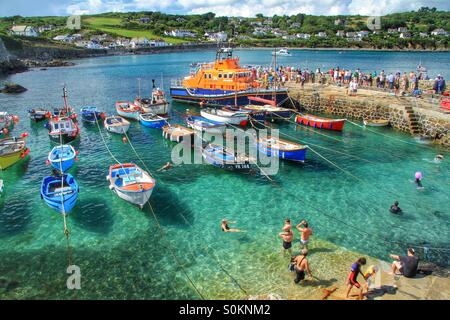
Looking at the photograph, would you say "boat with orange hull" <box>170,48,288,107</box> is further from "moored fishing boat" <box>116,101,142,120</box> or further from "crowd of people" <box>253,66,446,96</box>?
"moored fishing boat" <box>116,101,142,120</box>

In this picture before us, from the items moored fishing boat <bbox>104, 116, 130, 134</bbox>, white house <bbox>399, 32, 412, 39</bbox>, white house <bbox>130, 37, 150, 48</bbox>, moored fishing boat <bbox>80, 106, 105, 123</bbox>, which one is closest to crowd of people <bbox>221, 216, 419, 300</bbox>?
moored fishing boat <bbox>104, 116, 130, 134</bbox>

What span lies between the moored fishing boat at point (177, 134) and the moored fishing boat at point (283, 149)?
7317 millimetres

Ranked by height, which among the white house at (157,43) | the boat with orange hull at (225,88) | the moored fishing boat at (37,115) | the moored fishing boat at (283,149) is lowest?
the moored fishing boat at (283,149)

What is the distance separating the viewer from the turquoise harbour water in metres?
14.9

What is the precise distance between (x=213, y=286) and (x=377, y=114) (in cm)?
3195

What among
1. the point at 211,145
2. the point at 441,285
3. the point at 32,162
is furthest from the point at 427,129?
the point at 32,162

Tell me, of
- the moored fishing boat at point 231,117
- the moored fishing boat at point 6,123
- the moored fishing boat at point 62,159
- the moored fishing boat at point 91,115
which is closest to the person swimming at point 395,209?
the moored fishing boat at point 231,117

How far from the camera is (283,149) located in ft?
89.7

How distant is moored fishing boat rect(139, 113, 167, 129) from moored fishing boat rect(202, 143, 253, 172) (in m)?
12.1

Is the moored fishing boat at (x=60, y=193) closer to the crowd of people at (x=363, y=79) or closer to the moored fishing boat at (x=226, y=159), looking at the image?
the moored fishing boat at (x=226, y=159)

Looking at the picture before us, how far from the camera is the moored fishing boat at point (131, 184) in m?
20.0

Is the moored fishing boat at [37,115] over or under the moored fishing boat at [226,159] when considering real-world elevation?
over

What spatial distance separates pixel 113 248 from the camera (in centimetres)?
1705

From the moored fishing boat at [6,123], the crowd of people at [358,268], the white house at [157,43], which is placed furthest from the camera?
the white house at [157,43]
